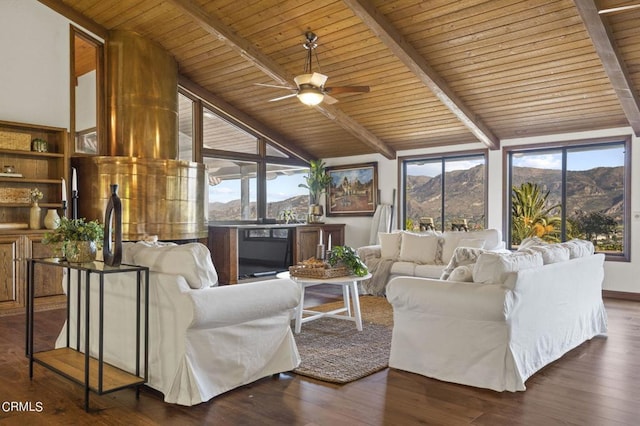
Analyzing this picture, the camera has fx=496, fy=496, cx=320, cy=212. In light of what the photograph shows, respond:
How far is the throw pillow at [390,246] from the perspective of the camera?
23.9ft

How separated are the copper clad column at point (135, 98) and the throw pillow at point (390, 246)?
11.5ft

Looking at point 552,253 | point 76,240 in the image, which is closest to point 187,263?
point 76,240

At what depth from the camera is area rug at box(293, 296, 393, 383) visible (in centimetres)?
361

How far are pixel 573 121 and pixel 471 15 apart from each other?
2797mm

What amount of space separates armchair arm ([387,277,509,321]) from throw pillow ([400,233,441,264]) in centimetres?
331

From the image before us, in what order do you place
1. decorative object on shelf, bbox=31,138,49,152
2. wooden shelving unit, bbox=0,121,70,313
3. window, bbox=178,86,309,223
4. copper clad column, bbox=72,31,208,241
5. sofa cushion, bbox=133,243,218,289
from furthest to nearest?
window, bbox=178,86,309,223 → copper clad column, bbox=72,31,208,241 → decorative object on shelf, bbox=31,138,49,152 → wooden shelving unit, bbox=0,121,70,313 → sofa cushion, bbox=133,243,218,289

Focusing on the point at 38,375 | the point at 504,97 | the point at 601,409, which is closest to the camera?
the point at 601,409

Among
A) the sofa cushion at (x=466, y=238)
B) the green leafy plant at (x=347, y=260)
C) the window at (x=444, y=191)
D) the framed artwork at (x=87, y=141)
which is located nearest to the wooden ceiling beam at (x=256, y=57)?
the window at (x=444, y=191)

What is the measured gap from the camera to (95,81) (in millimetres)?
7195

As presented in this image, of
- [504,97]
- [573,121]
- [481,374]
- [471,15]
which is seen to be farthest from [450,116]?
[481,374]

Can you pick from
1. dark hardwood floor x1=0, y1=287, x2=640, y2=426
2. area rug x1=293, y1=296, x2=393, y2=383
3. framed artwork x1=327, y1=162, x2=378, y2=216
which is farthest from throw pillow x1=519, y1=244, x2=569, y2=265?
framed artwork x1=327, y1=162, x2=378, y2=216

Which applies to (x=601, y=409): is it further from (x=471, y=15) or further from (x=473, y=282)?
(x=471, y=15)

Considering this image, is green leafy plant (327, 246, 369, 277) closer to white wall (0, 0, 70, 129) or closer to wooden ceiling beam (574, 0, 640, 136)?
wooden ceiling beam (574, 0, 640, 136)

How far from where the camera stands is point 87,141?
716 centimetres
